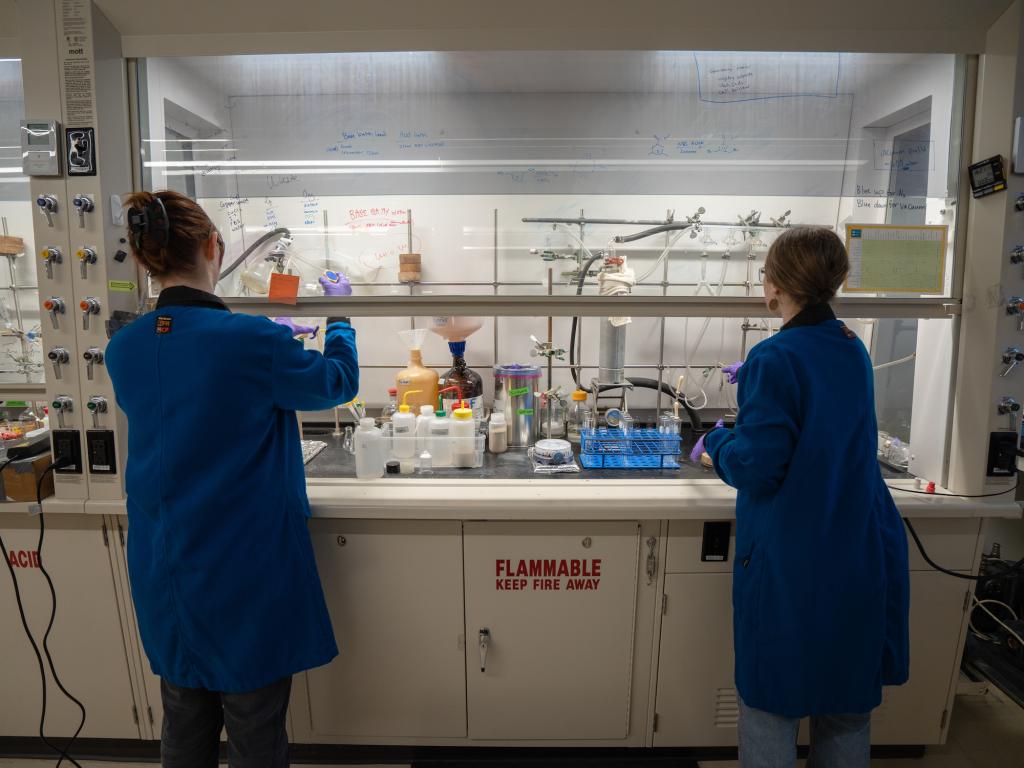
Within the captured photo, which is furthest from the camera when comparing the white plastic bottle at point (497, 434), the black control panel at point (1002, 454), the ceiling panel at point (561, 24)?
the white plastic bottle at point (497, 434)

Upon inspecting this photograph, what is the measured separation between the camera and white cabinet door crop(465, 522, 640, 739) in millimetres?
1503

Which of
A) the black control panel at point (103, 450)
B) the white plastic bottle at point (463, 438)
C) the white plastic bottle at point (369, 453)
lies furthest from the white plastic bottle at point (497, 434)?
the black control panel at point (103, 450)

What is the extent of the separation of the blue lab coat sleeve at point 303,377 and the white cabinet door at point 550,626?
0.57 m

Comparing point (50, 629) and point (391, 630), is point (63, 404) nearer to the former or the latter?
point (50, 629)

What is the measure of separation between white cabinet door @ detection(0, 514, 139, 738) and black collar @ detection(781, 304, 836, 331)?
1976 mm

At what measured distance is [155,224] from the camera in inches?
41.4

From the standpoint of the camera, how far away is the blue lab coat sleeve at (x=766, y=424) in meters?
1.09

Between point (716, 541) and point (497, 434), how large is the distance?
79cm

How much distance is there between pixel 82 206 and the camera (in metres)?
1.44

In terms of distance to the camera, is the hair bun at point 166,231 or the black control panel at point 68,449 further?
the black control panel at point 68,449

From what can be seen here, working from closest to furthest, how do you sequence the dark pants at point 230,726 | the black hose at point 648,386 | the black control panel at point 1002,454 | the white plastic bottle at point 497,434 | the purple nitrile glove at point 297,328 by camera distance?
1. the dark pants at point 230,726
2. the black control panel at point 1002,454
3. the purple nitrile glove at point 297,328
4. the white plastic bottle at point 497,434
5. the black hose at point 648,386

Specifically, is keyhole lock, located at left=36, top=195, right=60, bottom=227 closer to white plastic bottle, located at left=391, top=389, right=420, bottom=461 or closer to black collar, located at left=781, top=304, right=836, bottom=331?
white plastic bottle, located at left=391, top=389, right=420, bottom=461

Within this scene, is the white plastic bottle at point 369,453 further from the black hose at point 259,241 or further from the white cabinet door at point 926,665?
the white cabinet door at point 926,665

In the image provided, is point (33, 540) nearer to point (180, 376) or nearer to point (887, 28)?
point (180, 376)
